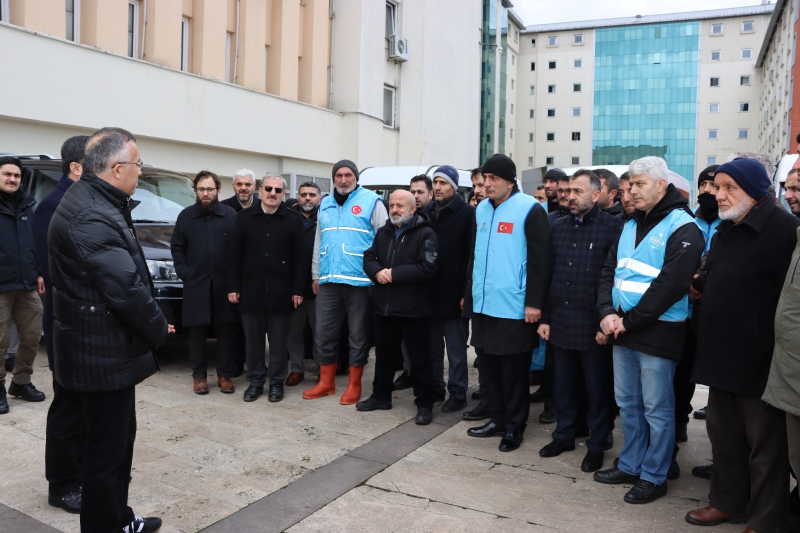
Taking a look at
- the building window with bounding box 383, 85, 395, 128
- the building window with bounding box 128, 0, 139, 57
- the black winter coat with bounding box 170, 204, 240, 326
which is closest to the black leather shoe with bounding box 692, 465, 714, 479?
the black winter coat with bounding box 170, 204, 240, 326

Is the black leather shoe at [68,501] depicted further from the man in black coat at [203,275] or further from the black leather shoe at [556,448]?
the black leather shoe at [556,448]

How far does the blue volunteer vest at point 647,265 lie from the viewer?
4.18m

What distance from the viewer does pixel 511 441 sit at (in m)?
5.15

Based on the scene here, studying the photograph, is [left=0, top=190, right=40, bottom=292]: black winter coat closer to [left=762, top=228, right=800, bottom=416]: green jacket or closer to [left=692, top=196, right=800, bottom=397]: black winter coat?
[left=692, top=196, right=800, bottom=397]: black winter coat

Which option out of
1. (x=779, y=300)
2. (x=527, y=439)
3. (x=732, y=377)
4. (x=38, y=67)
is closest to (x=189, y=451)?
(x=527, y=439)

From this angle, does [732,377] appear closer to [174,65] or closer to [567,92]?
[174,65]

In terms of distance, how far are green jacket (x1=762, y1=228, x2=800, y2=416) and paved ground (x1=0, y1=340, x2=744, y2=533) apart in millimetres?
→ 983

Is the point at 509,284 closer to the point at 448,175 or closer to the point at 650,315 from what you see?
the point at 650,315

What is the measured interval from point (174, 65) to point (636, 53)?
69419 millimetres

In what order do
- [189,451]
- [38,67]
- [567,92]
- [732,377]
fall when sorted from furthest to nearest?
[567,92] → [38,67] → [189,451] → [732,377]

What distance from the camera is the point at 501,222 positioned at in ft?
17.2

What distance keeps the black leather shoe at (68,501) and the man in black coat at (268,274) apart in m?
2.46

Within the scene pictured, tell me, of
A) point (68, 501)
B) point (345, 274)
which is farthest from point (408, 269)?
point (68, 501)

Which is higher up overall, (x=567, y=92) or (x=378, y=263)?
(x=567, y=92)
